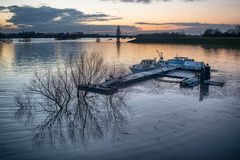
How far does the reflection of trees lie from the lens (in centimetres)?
1758

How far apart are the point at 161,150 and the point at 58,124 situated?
762cm

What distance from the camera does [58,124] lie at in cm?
1956

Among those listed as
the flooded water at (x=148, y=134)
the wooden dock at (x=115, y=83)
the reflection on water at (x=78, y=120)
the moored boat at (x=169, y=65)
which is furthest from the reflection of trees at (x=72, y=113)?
the moored boat at (x=169, y=65)

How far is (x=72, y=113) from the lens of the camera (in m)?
21.7

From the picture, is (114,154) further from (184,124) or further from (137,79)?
(137,79)

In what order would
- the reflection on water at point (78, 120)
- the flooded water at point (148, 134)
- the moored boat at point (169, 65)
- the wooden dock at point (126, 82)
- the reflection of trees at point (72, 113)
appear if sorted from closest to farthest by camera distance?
the flooded water at point (148, 134), the reflection on water at point (78, 120), the reflection of trees at point (72, 113), the wooden dock at point (126, 82), the moored boat at point (169, 65)

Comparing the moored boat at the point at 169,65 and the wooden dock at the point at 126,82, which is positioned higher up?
the moored boat at the point at 169,65

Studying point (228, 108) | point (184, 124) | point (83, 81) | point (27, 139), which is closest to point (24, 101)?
point (83, 81)

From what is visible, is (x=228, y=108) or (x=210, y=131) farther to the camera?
(x=228, y=108)

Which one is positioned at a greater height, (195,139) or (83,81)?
(83,81)

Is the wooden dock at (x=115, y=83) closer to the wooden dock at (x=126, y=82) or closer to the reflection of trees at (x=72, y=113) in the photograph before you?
the wooden dock at (x=126, y=82)

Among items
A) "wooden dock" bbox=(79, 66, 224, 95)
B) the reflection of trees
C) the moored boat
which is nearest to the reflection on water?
the reflection of trees

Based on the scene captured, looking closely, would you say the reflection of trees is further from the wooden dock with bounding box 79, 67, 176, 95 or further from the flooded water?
the wooden dock with bounding box 79, 67, 176, 95

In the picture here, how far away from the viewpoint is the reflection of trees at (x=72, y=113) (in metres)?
17.6
